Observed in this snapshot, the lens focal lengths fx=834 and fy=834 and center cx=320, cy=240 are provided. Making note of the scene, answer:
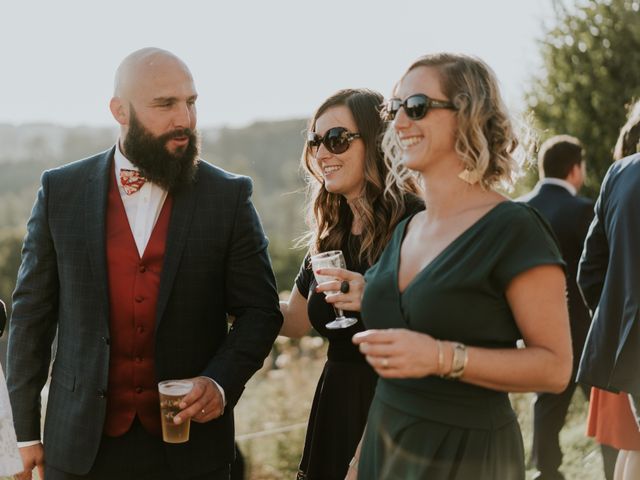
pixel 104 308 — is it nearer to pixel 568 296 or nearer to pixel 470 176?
pixel 470 176

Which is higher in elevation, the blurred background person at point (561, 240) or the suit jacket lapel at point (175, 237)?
the suit jacket lapel at point (175, 237)

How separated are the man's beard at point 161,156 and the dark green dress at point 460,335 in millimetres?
1006

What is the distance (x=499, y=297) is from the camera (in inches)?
87.9

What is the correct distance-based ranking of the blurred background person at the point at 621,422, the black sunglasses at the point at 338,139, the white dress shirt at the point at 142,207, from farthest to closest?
1. the blurred background person at the point at 621,422
2. the black sunglasses at the point at 338,139
3. the white dress shirt at the point at 142,207

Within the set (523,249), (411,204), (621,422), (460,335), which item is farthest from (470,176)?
(621,422)

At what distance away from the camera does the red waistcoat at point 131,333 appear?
2971 millimetres

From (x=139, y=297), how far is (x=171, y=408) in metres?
0.45

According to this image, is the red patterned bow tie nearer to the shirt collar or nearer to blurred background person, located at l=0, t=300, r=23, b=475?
blurred background person, located at l=0, t=300, r=23, b=475

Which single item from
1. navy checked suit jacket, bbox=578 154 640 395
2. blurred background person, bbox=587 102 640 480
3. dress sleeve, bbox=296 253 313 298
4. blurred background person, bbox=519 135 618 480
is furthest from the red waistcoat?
blurred background person, bbox=519 135 618 480

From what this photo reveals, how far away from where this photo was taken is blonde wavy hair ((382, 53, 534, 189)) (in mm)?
2357

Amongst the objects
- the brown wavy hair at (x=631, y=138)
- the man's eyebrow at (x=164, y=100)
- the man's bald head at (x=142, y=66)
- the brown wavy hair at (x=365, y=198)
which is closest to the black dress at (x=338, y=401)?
the brown wavy hair at (x=365, y=198)

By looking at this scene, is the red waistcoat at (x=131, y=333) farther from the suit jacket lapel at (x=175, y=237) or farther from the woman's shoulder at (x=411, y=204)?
the woman's shoulder at (x=411, y=204)

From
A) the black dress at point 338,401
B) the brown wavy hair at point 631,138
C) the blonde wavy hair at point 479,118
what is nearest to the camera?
the blonde wavy hair at point 479,118

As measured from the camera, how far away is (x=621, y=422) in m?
4.07
